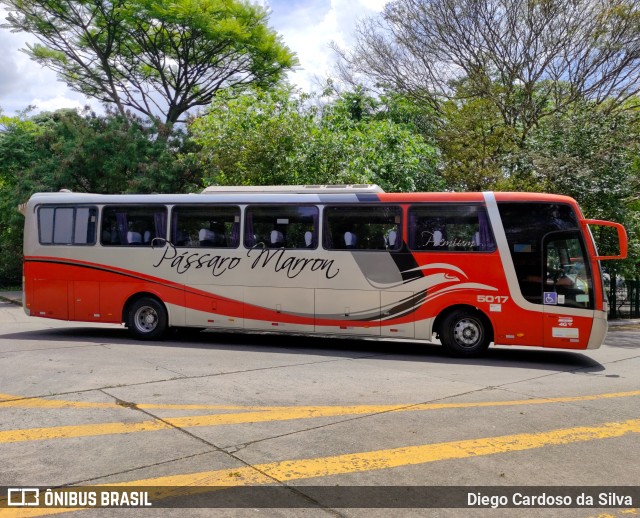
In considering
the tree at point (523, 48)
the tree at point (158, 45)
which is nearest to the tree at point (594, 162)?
the tree at point (523, 48)

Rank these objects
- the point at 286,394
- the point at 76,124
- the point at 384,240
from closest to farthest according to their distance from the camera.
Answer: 1. the point at 286,394
2. the point at 384,240
3. the point at 76,124

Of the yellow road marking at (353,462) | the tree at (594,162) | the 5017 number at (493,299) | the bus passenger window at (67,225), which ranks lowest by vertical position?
the yellow road marking at (353,462)

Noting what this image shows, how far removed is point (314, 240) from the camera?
39.0ft

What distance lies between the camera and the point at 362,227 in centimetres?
1167

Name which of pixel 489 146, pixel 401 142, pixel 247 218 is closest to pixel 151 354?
pixel 247 218

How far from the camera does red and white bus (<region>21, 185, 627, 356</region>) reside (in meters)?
10.7

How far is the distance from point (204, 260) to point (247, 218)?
1256 millimetres

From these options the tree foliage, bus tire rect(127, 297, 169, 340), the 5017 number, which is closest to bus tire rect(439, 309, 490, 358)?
the 5017 number

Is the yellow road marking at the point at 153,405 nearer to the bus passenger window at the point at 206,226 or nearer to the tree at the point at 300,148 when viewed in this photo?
the bus passenger window at the point at 206,226

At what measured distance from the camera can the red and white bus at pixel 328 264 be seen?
1068 centimetres

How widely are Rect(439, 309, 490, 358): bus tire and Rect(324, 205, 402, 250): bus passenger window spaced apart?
171 cm

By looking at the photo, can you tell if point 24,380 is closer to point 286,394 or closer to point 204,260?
point 286,394

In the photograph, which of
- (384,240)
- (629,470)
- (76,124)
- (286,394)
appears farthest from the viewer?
(76,124)

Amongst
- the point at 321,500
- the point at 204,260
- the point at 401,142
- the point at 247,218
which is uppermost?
the point at 401,142
